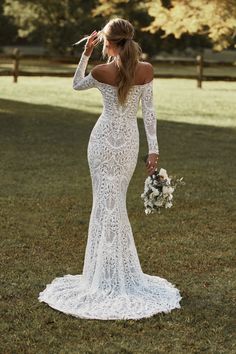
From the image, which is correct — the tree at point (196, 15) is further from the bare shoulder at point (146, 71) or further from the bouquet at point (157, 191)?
the bouquet at point (157, 191)

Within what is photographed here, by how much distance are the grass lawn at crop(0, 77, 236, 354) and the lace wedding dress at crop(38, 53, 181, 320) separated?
0.18 meters

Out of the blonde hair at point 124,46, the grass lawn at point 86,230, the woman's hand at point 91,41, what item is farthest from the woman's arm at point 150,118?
the grass lawn at point 86,230

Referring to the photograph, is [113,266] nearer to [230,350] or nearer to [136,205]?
[230,350]

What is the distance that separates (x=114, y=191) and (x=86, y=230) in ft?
8.14

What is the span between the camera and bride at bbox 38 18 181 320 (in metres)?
5.31

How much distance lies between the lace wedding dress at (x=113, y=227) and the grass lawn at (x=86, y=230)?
18cm

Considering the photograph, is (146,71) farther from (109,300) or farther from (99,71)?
(109,300)

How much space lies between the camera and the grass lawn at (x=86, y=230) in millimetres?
4980

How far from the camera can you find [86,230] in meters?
8.02

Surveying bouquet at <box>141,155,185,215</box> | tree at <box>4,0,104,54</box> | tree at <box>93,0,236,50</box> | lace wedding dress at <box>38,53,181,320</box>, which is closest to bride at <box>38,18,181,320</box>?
lace wedding dress at <box>38,53,181,320</box>

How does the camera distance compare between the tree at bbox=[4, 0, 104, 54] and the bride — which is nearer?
the bride

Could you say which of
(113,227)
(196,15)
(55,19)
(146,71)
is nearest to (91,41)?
(146,71)

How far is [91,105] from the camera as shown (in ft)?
71.2

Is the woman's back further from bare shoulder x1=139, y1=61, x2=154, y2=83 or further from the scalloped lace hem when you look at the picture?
the scalloped lace hem
